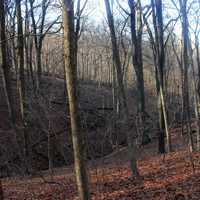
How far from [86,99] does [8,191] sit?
957 inches

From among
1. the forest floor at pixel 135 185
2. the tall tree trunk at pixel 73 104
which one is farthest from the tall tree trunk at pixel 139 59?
the tall tree trunk at pixel 73 104

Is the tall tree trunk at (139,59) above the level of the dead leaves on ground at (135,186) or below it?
above

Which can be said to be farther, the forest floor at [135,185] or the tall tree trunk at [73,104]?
the forest floor at [135,185]

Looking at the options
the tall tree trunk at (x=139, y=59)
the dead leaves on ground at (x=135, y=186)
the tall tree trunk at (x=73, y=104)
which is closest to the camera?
the tall tree trunk at (x=73, y=104)

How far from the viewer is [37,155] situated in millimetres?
23188

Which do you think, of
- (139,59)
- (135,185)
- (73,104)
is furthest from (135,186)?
(139,59)

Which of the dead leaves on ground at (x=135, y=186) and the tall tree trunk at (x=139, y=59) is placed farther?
the tall tree trunk at (x=139, y=59)

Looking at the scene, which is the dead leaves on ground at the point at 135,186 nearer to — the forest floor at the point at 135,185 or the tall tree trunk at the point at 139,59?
the forest floor at the point at 135,185

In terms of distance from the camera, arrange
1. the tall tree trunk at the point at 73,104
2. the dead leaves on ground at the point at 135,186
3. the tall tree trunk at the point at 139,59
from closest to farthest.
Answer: the tall tree trunk at the point at 73,104
the dead leaves on ground at the point at 135,186
the tall tree trunk at the point at 139,59

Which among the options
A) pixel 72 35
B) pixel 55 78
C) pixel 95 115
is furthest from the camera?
pixel 55 78

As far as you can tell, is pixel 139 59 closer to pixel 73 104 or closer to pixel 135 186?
pixel 135 186

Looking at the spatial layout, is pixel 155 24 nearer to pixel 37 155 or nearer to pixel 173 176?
pixel 173 176

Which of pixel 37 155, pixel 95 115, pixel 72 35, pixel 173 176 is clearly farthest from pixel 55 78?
pixel 72 35

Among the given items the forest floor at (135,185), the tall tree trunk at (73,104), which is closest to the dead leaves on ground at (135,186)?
the forest floor at (135,185)
